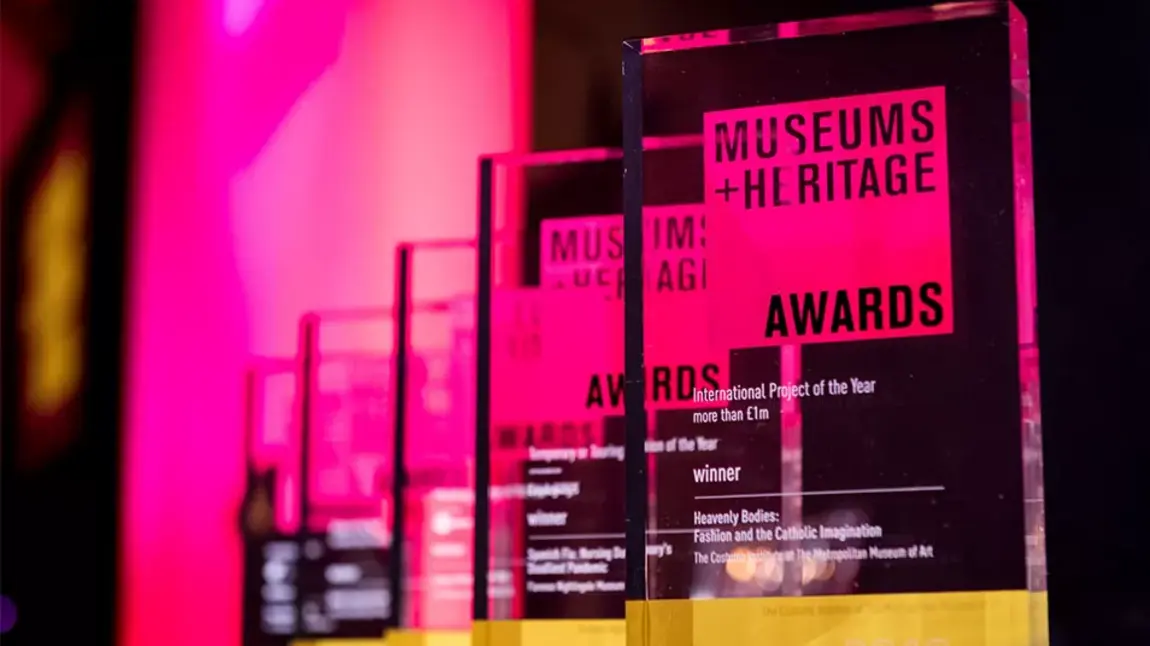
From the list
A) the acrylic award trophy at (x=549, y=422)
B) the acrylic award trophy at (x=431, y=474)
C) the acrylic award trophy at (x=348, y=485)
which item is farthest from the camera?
the acrylic award trophy at (x=348, y=485)

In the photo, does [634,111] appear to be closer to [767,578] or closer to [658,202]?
[658,202]

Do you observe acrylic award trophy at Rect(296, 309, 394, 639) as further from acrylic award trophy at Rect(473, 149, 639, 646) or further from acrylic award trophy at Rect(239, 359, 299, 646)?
acrylic award trophy at Rect(473, 149, 639, 646)

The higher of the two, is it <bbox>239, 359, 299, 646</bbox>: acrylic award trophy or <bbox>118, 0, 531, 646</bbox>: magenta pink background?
<bbox>118, 0, 531, 646</bbox>: magenta pink background

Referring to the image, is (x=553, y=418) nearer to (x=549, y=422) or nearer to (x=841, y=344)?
(x=549, y=422)

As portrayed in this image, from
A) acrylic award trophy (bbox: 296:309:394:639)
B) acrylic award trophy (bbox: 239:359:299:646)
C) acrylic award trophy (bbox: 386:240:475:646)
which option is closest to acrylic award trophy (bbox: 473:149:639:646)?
acrylic award trophy (bbox: 386:240:475:646)

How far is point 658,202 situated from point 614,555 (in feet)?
2.44

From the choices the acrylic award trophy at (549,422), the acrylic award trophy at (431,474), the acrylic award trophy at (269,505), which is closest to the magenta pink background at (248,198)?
the acrylic award trophy at (269,505)

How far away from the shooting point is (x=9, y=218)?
330 centimetres

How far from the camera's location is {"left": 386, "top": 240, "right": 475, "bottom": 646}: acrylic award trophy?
2.54m

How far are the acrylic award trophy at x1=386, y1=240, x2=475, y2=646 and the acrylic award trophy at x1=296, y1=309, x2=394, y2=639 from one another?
12 cm

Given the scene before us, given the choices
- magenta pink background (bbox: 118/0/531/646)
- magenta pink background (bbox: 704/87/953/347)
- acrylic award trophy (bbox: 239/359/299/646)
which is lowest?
acrylic award trophy (bbox: 239/359/299/646)

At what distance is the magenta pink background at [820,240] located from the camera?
4.52ft

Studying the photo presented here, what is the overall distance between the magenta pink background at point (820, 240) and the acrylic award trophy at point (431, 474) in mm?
1129

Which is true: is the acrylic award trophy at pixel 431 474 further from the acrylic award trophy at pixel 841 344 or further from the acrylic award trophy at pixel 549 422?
the acrylic award trophy at pixel 841 344
